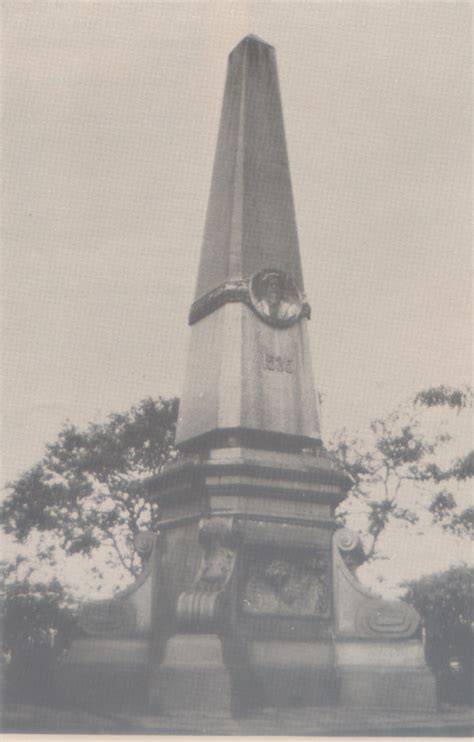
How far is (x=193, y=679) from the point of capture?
836cm

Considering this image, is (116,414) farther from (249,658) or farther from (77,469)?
(249,658)

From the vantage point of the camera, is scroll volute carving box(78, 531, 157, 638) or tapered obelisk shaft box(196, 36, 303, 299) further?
tapered obelisk shaft box(196, 36, 303, 299)

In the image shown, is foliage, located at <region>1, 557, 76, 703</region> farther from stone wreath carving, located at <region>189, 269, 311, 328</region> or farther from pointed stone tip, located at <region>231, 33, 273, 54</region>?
pointed stone tip, located at <region>231, 33, 273, 54</region>

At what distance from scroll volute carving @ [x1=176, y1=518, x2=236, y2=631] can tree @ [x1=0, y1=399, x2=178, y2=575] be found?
Result: 553 inches

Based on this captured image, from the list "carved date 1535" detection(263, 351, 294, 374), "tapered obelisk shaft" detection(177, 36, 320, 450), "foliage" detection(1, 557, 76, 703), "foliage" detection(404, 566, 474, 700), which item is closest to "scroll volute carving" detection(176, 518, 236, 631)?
"tapered obelisk shaft" detection(177, 36, 320, 450)

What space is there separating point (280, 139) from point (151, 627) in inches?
306

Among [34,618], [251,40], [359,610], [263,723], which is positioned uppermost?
[251,40]

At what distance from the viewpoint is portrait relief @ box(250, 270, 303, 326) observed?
1105 cm

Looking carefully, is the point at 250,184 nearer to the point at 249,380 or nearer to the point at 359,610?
the point at 249,380

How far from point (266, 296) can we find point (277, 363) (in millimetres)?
991

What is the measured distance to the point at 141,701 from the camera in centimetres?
956

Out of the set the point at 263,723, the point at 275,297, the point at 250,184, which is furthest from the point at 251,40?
the point at 263,723

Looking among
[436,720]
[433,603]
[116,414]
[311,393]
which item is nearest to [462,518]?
[433,603]

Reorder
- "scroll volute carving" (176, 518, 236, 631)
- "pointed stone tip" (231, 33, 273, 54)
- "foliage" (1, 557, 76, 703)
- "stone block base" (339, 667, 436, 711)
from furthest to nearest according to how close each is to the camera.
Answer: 1. "pointed stone tip" (231, 33, 273, 54)
2. "foliage" (1, 557, 76, 703)
3. "stone block base" (339, 667, 436, 711)
4. "scroll volute carving" (176, 518, 236, 631)
